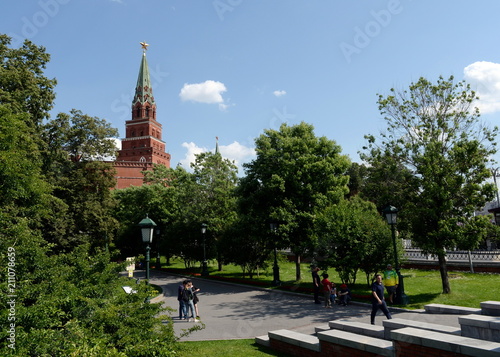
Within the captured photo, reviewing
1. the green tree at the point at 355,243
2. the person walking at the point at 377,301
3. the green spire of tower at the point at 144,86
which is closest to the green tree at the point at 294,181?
the green tree at the point at 355,243

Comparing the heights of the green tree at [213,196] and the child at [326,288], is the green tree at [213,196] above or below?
above

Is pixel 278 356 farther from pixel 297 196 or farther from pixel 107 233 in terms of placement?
pixel 107 233

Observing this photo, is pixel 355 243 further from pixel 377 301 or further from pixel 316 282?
pixel 377 301

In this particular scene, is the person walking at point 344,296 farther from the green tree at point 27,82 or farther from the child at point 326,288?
the green tree at point 27,82

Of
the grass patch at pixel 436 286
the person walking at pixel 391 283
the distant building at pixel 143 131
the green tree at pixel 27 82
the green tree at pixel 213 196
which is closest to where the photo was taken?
the grass patch at pixel 436 286

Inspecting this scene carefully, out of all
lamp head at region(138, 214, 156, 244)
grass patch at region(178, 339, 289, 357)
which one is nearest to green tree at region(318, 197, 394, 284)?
grass patch at region(178, 339, 289, 357)

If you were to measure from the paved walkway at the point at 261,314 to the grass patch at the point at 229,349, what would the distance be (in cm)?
70

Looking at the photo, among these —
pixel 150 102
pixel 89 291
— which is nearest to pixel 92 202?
pixel 89 291

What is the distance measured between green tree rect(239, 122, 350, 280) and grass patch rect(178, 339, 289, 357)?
35.0 ft

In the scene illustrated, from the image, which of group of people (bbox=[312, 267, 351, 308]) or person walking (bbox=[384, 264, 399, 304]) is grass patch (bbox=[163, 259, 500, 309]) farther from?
group of people (bbox=[312, 267, 351, 308])

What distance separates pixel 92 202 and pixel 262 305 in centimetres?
2305

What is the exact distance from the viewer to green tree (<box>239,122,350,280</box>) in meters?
21.3

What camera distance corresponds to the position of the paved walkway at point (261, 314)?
36.8 feet

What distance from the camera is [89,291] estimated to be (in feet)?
26.4
